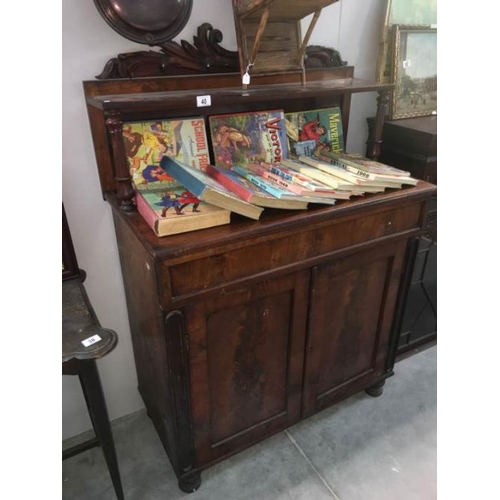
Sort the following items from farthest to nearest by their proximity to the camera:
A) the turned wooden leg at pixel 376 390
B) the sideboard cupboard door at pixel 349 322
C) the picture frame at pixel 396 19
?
the turned wooden leg at pixel 376 390 < the picture frame at pixel 396 19 < the sideboard cupboard door at pixel 349 322

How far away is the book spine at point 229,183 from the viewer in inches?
44.7

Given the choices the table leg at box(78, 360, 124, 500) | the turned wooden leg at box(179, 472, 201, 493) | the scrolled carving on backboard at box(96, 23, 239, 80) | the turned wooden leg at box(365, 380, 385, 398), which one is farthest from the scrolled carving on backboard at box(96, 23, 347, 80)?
the turned wooden leg at box(365, 380, 385, 398)

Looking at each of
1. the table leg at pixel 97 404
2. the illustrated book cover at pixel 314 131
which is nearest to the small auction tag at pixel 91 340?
the table leg at pixel 97 404

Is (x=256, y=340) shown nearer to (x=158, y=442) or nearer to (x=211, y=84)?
(x=158, y=442)

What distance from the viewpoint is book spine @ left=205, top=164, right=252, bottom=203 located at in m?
1.13

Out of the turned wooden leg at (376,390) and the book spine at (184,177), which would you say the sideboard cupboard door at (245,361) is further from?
the turned wooden leg at (376,390)

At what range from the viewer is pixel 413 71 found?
5.80 ft

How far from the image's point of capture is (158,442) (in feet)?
5.76

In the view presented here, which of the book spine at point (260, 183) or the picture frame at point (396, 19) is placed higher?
the picture frame at point (396, 19)

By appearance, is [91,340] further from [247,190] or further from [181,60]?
[181,60]

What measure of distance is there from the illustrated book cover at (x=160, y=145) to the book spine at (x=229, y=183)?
85 millimetres

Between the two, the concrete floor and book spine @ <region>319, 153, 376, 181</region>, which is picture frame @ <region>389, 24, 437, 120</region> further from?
the concrete floor

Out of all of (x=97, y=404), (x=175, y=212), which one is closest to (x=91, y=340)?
(x=97, y=404)

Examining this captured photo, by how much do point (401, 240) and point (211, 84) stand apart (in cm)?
91
